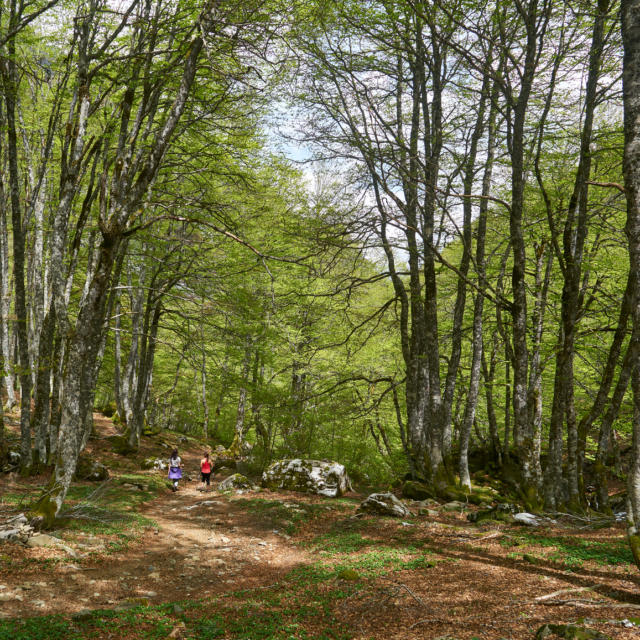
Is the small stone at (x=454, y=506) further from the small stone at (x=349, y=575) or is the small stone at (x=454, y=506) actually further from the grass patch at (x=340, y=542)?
the small stone at (x=349, y=575)

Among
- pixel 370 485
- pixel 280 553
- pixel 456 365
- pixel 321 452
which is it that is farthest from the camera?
pixel 370 485

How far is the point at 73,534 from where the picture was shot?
7148 millimetres

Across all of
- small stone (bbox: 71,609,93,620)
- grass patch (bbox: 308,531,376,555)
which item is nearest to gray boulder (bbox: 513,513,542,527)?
grass patch (bbox: 308,531,376,555)

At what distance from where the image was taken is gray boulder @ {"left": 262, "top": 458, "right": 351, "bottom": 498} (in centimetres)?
1296

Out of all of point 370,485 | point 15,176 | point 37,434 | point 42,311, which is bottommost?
point 370,485

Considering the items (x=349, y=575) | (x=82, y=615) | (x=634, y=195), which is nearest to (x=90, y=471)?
(x=82, y=615)

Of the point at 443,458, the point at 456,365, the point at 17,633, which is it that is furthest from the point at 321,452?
the point at 17,633

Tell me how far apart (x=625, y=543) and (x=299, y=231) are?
852cm

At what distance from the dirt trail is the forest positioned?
0.06 metres

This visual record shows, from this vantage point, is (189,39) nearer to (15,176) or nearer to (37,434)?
(15,176)

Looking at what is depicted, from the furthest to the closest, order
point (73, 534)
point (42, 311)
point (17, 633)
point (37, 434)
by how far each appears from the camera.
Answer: point (42, 311) → point (37, 434) → point (73, 534) → point (17, 633)

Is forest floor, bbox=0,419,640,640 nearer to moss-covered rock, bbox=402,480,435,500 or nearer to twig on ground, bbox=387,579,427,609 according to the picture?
twig on ground, bbox=387,579,427,609

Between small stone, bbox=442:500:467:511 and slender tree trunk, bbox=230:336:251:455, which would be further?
slender tree trunk, bbox=230:336:251:455

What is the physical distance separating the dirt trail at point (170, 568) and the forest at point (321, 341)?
63 mm
